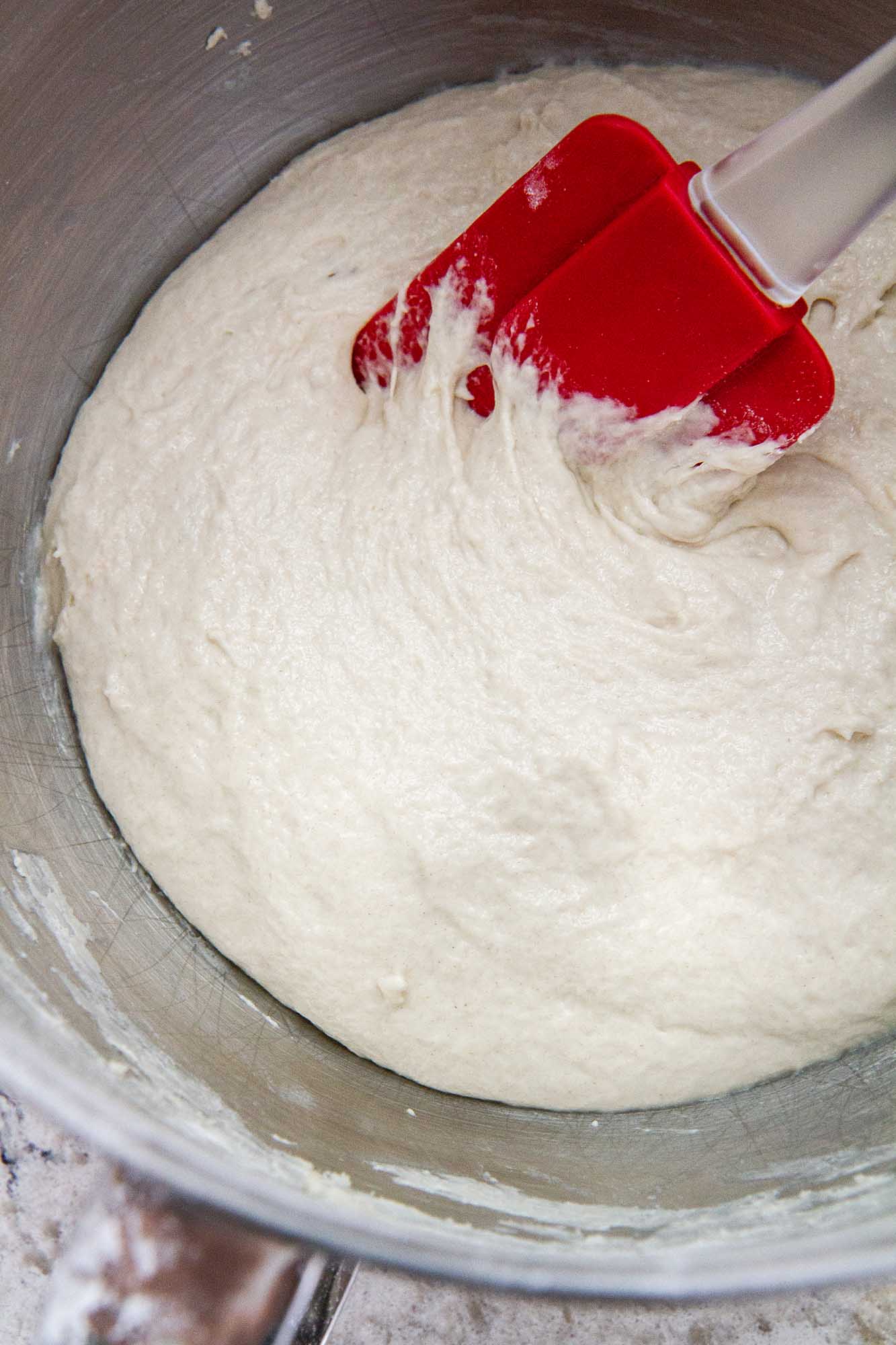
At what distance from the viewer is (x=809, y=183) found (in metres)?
1.13

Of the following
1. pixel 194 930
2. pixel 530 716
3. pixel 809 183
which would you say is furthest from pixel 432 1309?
pixel 809 183

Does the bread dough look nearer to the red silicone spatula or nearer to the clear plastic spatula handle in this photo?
the red silicone spatula

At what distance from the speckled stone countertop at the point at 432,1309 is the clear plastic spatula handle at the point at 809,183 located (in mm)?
1662

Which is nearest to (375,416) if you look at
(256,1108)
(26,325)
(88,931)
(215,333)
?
(215,333)

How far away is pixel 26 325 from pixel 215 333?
1.03 feet

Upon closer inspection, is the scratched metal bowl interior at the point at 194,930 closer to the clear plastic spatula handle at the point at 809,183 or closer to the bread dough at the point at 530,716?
the bread dough at the point at 530,716

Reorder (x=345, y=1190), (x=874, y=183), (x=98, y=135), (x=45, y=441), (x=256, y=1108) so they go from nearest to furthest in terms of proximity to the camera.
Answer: (x=874, y=183) < (x=345, y=1190) < (x=256, y=1108) < (x=98, y=135) < (x=45, y=441)

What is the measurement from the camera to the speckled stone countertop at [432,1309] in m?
1.70

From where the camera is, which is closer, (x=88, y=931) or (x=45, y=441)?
(x=88, y=931)

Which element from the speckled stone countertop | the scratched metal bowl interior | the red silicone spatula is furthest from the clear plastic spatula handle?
the speckled stone countertop

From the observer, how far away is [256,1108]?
4.88 ft

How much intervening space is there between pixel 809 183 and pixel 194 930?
4.69ft

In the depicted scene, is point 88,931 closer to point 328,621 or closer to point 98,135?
point 328,621

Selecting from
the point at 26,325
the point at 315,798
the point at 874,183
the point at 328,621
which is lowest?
the point at 315,798
